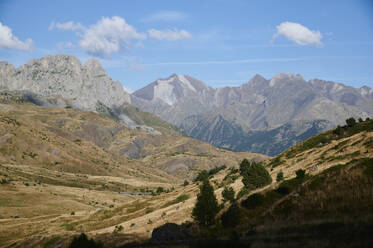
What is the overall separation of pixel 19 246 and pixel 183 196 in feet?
137

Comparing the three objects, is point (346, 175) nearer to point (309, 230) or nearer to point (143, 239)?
point (309, 230)

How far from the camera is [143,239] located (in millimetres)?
47469

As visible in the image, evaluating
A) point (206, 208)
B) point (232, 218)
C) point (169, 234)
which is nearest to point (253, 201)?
point (232, 218)

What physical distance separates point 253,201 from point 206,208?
5986 millimetres

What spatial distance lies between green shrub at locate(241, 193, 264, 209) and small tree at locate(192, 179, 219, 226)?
3.79 metres

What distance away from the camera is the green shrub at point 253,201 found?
42.5m

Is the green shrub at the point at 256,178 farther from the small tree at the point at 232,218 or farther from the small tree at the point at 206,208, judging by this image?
the small tree at the point at 232,218

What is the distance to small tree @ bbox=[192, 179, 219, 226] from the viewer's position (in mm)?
42281

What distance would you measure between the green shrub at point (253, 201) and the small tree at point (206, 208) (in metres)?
3.79

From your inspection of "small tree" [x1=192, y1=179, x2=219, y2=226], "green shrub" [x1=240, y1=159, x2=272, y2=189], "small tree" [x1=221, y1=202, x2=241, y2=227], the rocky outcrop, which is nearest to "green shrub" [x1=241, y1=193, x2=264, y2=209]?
"small tree" [x1=221, y1=202, x2=241, y2=227]

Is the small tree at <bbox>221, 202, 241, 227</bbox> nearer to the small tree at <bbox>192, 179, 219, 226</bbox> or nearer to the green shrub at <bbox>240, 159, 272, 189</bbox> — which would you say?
the small tree at <bbox>192, 179, 219, 226</bbox>

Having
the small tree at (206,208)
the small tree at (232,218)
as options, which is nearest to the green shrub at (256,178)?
the small tree at (206,208)

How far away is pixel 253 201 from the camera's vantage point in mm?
42969

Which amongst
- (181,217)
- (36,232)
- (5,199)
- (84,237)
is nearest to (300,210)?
(84,237)
